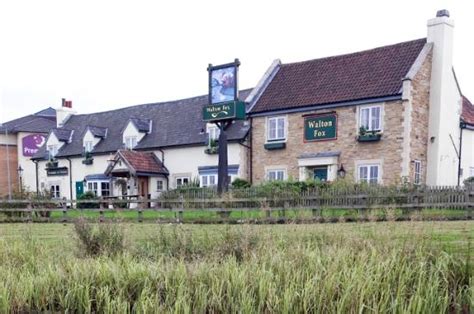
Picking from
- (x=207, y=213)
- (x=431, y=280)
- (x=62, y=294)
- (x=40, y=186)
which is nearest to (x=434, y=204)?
(x=207, y=213)

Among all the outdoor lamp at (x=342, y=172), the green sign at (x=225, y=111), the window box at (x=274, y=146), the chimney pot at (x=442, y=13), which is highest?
the chimney pot at (x=442, y=13)

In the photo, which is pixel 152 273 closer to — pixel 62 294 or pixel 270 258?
pixel 62 294

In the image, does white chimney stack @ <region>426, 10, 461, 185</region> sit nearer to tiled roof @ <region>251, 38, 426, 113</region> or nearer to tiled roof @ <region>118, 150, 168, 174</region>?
tiled roof @ <region>251, 38, 426, 113</region>

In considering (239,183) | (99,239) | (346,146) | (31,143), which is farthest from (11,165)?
(99,239)

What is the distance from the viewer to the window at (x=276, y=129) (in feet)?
71.7

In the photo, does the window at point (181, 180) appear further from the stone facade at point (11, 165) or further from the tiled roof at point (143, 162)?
the stone facade at point (11, 165)

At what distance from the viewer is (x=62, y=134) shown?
33.0 metres

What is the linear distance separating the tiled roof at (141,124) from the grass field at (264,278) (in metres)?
22.3

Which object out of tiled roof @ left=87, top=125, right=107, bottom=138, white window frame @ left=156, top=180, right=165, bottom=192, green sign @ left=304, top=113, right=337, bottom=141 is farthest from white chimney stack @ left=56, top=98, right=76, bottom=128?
green sign @ left=304, top=113, right=337, bottom=141

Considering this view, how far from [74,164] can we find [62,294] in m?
28.2

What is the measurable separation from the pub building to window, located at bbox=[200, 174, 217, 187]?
260 centimetres

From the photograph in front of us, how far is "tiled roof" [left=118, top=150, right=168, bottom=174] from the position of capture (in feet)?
81.5

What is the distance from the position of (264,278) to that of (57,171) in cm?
3087

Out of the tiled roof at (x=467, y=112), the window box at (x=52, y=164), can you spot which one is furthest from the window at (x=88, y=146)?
the tiled roof at (x=467, y=112)
